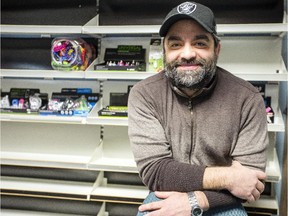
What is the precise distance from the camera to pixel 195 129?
150cm

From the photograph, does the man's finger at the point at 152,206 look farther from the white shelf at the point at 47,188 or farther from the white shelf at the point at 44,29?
the white shelf at the point at 44,29

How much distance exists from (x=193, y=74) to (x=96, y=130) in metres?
1.25

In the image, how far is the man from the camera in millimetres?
1352

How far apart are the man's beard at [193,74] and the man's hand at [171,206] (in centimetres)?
53

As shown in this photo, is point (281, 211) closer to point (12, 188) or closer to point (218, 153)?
point (218, 153)

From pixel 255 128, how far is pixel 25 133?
196 centimetres

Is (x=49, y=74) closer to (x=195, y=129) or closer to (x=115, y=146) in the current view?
(x=115, y=146)

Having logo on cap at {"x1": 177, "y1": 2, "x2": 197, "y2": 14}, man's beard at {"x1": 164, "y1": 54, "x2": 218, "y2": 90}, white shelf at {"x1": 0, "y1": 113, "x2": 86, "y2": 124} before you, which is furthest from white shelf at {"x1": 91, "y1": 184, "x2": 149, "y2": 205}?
logo on cap at {"x1": 177, "y1": 2, "x2": 197, "y2": 14}

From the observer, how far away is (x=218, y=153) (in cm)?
151

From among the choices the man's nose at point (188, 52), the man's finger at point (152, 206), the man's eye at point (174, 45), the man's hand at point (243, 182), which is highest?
the man's eye at point (174, 45)

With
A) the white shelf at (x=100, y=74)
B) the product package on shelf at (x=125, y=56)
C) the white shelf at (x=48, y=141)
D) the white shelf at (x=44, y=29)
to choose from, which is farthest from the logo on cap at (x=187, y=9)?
the white shelf at (x=48, y=141)

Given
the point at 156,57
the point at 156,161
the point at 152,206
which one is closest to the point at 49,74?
the point at 156,57

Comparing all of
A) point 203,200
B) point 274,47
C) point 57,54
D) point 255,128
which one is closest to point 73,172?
point 57,54

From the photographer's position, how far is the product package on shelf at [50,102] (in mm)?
2213
